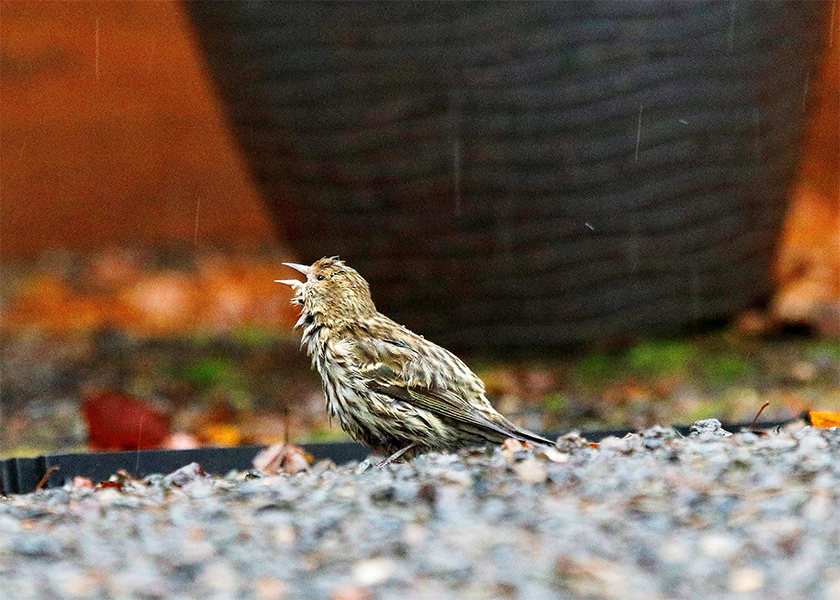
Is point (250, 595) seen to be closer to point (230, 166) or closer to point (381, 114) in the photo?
point (381, 114)

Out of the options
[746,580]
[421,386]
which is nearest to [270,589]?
[746,580]

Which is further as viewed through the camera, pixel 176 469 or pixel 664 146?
pixel 664 146

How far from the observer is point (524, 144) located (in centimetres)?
559

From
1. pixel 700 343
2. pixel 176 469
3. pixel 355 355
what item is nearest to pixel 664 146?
pixel 700 343

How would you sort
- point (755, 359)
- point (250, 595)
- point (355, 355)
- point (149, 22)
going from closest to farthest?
point (250, 595)
point (355, 355)
point (755, 359)
point (149, 22)

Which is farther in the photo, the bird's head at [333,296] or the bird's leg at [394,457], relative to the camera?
the bird's head at [333,296]

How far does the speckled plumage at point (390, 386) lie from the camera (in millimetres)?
3320

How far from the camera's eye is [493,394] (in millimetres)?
5535

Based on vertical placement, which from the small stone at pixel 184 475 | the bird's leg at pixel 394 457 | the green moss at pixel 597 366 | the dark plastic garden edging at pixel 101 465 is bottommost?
the green moss at pixel 597 366

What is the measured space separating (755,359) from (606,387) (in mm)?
861

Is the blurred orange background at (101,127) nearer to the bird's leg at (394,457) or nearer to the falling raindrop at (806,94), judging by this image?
the falling raindrop at (806,94)

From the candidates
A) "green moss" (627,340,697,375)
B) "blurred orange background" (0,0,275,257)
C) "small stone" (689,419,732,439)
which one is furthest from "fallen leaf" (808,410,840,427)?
"blurred orange background" (0,0,275,257)

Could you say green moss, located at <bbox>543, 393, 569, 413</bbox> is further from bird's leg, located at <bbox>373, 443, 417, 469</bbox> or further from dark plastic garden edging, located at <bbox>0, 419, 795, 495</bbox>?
bird's leg, located at <bbox>373, 443, 417, 469</bbox>

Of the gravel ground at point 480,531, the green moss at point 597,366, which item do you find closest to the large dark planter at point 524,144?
the green moss at point 597,366
